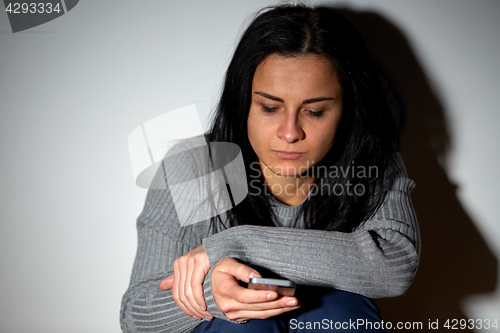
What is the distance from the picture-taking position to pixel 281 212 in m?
1.10

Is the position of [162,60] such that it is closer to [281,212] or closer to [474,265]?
[281,212]

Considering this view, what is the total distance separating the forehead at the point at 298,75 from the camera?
34.0 inches

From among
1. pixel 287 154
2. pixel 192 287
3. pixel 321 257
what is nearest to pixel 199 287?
pixel 192 287

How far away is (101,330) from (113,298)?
126mm

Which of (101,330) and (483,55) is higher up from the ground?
(483,55)

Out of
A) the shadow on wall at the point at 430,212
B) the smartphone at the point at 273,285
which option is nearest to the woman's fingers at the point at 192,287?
the smartphone at the point at 273,285

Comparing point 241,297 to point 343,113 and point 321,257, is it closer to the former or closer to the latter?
point 321,257

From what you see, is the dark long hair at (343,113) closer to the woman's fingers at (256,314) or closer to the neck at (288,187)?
the neck at (288,187)

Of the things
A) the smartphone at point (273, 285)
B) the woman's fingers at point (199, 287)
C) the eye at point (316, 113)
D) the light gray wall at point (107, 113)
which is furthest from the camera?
the light gray wall at point (107, 113)

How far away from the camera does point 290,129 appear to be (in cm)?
88

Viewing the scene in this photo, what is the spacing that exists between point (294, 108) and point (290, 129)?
0.16ft

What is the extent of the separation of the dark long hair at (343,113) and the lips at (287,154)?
128mm

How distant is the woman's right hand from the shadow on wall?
76cm

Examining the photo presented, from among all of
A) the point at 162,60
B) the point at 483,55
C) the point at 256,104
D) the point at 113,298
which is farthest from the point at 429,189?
the point at 113,298
